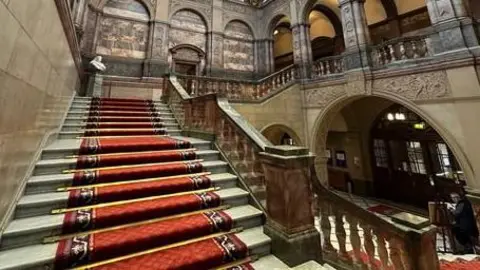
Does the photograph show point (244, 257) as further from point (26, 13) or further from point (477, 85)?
point (477, 85)

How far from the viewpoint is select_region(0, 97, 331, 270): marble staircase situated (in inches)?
69.7

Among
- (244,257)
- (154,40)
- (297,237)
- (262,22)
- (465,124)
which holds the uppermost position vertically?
(262,22)

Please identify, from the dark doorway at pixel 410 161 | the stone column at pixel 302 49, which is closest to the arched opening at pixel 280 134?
the stone column at pixel 302 49

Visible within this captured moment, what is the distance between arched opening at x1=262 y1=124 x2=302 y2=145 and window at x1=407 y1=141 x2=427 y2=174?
4.89 metres

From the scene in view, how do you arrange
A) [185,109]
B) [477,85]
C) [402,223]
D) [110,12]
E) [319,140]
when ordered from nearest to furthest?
[402,223]
[477,85]
[185,109]
[319,140]
[110,12]

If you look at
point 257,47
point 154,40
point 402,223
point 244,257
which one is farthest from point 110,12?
point 402,223

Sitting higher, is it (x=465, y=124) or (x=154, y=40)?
(x=154, y=40)

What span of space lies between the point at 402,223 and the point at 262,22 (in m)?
13.0

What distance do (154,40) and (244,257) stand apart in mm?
10454

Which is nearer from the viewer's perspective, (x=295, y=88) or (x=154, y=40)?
(x=295, y=88)

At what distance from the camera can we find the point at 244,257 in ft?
7.02

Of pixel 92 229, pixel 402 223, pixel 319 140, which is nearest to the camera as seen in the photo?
Result: pixel 402 223

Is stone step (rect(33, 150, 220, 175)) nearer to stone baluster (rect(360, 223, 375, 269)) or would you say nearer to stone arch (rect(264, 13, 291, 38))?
stone baluster (rect(360, 223, 375, 269))

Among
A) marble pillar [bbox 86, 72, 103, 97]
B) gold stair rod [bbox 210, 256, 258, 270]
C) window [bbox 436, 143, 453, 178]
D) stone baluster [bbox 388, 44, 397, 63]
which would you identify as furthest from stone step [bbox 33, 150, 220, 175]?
window [bbox 436, 143, 453, 178]
